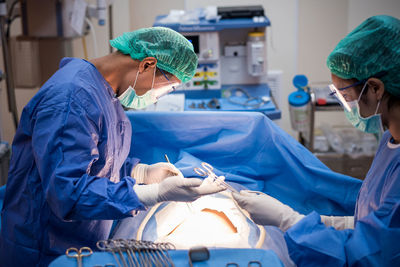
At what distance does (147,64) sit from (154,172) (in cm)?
53

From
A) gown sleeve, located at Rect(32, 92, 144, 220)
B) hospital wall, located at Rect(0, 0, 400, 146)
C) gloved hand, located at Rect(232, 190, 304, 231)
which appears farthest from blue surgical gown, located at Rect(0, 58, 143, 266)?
hospital wall, located at Rect(0, 0, 400, 146)

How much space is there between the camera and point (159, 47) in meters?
1.60

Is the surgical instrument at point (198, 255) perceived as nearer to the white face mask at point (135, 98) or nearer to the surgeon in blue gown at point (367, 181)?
the surgeon in blue gown at point (367, 181)

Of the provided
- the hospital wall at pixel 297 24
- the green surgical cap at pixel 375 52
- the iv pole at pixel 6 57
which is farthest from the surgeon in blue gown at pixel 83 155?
the hospital wall at pixel 297 24

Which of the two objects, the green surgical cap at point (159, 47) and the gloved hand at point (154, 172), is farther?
the gloved hand at point (154, 172)

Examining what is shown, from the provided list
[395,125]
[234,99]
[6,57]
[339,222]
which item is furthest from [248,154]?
[6,57]

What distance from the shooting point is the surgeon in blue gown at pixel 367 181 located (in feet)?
3.89

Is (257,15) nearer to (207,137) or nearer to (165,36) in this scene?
(207,137)

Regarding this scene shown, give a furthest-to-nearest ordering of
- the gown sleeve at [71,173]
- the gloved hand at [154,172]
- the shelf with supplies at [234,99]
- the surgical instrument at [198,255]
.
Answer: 1. the shelf with supplies at [234,99]
2. the gloved hand at [154,172]
3. the gown sleeve at [71,173]
4. the surgical instrument at [198,255]

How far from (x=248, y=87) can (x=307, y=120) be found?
1.97ft

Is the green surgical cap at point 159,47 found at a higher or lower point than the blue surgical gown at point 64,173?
higher

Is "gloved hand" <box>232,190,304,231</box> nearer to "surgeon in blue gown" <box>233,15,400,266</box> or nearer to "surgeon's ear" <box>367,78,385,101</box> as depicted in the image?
"surgeon in blue gown" <box>233,15,400,266</box>

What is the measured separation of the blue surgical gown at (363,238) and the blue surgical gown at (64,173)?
20.8 inches

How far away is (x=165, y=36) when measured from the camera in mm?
1610
